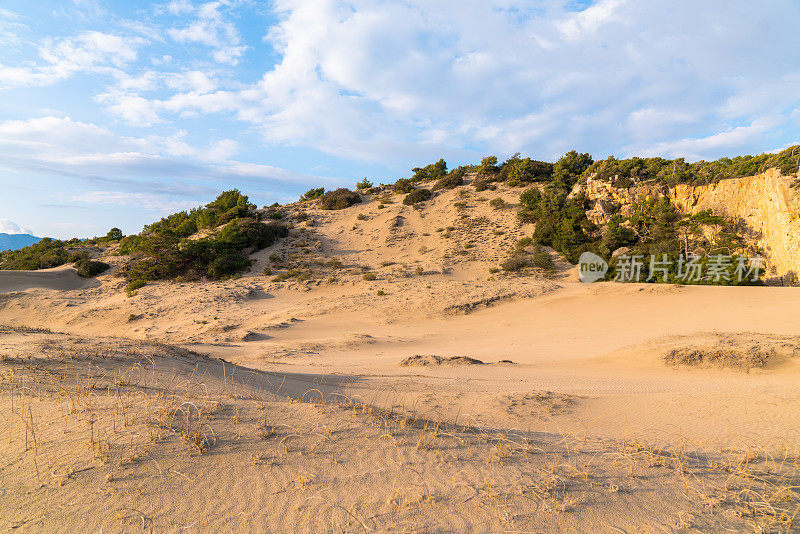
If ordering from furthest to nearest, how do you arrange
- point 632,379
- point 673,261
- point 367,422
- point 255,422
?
point 673,261 < point 632,379 < point 367,422 < point 255,422

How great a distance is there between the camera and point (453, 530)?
2.75 m

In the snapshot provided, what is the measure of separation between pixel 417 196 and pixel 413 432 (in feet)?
117

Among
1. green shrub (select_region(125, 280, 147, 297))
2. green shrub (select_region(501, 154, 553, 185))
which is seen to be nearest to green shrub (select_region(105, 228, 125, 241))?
green shrub (select_region(125, 280, 147, 297))

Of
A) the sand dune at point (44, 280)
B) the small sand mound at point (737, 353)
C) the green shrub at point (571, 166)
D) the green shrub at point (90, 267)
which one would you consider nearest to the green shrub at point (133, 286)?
the sand dune at point (44, 280)

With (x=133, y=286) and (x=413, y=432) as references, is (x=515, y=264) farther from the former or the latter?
(x=133, y=286)

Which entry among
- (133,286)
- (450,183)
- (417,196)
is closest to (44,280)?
(133,286)

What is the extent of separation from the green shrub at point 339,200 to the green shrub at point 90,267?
19754 millimetres

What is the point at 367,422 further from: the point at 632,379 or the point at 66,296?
the point at 66,296

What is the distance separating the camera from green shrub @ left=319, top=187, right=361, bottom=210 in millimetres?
39125

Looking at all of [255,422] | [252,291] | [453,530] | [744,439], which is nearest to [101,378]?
[255,422]

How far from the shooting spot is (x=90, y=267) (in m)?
26.0

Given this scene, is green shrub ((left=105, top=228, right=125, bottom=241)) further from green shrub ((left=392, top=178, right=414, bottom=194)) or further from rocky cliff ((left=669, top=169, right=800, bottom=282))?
rocky cliff ((left=669, top=169, right=800, bottom=282))

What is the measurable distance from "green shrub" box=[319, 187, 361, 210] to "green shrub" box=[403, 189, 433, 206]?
5.91 meters

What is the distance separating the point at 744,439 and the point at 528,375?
422 cm
